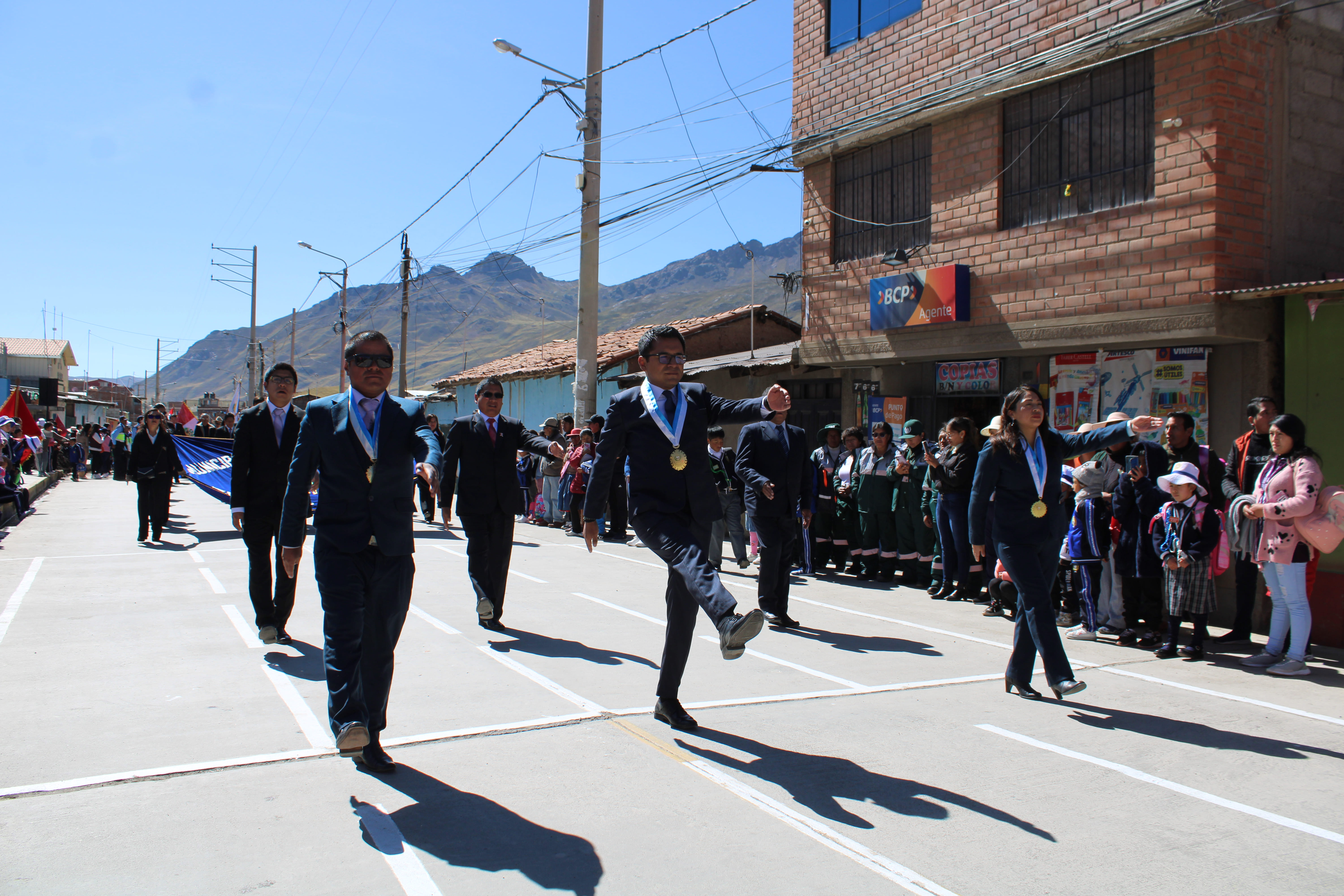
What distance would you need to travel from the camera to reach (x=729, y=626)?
4.44 metres

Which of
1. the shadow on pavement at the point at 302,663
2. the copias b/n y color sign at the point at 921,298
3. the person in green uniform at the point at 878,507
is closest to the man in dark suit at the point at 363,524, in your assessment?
the shadow on pavement at the point at 302,663

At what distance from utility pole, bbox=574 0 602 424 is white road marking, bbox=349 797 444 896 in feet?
45.9

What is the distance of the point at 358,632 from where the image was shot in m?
4.58

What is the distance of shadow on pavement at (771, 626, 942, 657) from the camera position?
754 cm

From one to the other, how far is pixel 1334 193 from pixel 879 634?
775cm

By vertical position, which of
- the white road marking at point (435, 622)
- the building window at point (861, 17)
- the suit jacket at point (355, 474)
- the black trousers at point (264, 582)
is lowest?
the white road marking at point (435, 622)

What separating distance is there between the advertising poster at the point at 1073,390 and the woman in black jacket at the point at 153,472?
12.6m

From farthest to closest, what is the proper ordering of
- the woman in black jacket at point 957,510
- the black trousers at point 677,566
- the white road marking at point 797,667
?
the woman in black jacket at point 957,510 → the white road marking at point 797,667 → the black trousers at point 677,566

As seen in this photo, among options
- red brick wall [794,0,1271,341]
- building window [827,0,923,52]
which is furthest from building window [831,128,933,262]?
building window [827,0,923,52]

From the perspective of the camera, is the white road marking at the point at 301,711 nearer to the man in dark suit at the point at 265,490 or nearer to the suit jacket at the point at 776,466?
the man in dark suit at the point at 265,490

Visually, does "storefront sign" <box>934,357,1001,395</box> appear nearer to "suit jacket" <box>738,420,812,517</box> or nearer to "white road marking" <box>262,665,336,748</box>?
"suit jacket" <box>738,420,812,517</box>

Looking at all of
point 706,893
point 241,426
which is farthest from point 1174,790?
point 241,426

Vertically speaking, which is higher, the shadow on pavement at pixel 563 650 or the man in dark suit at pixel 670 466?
the man in dark suit at pixel 670 466

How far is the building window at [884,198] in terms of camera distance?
13.7 m
